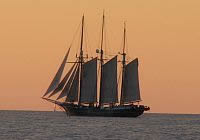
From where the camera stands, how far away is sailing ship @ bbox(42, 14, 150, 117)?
171 m

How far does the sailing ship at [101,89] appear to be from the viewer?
17100 centimetres

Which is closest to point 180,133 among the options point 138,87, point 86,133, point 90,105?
point 86,133

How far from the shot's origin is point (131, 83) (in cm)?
17100

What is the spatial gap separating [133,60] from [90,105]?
13.5 metres

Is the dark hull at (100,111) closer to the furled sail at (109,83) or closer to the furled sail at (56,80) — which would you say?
the furled sail at (109,83)

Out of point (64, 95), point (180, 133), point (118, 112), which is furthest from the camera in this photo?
point (118, 112)

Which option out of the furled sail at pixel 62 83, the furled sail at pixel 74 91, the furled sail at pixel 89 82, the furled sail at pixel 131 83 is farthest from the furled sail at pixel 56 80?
the furled sail at pixel 131 83

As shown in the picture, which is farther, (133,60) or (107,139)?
(133,60)

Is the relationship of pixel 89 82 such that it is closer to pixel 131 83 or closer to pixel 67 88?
pixel 131 83

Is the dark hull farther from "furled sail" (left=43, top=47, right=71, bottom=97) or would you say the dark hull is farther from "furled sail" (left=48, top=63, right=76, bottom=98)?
"furled sail" (left=43, top=47, right=71, bottom=97)

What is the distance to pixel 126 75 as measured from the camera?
174250 millimetres

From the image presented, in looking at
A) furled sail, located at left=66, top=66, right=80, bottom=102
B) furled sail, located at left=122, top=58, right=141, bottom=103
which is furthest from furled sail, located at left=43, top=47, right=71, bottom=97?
furled sail, located at left=122, top=58, right=141, bottom=103

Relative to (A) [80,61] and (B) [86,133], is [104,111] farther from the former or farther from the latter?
(B) [86,133]

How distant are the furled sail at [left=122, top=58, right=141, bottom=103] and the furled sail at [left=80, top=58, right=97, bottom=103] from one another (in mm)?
5898
